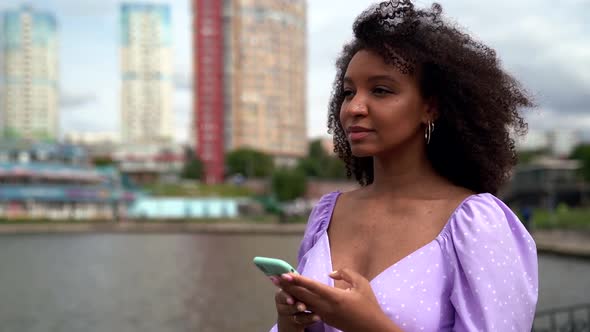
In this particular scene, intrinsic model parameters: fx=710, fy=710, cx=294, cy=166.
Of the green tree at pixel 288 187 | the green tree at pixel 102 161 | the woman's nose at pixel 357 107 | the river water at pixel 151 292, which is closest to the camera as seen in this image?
the woman's nose at pixel 357 107

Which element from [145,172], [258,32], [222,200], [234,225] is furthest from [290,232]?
[145,172]

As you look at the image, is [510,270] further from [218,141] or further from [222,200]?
Answer: [218,141]

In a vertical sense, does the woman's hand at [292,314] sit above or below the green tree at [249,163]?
above

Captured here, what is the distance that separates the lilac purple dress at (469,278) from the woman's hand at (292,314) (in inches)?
6.3

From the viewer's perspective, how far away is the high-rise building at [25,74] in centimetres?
11356

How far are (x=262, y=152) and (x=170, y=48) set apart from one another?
42.9 meters

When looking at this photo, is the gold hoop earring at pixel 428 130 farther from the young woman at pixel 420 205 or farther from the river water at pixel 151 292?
the river water at pixel 151 292

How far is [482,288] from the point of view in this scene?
4.68ft

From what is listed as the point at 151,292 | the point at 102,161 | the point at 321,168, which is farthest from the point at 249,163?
the point at 151,292

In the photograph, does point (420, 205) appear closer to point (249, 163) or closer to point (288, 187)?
point (288, 187)

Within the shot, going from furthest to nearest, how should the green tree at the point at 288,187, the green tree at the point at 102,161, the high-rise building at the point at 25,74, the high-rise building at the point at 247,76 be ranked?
the high-rise building at the point at 25,74 → the green tree at the point at 102,161 → the high-rise building at the point at 247,76 → the green tree at the point at 288,187

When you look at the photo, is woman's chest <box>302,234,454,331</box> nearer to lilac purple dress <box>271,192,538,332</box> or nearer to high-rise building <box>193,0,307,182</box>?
lilac purple dress <box>271,192,538,332</box>

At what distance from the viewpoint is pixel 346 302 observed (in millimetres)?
1403

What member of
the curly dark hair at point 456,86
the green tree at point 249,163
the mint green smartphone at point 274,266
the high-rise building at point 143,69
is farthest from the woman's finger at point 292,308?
the high-rise building at point 143,69
